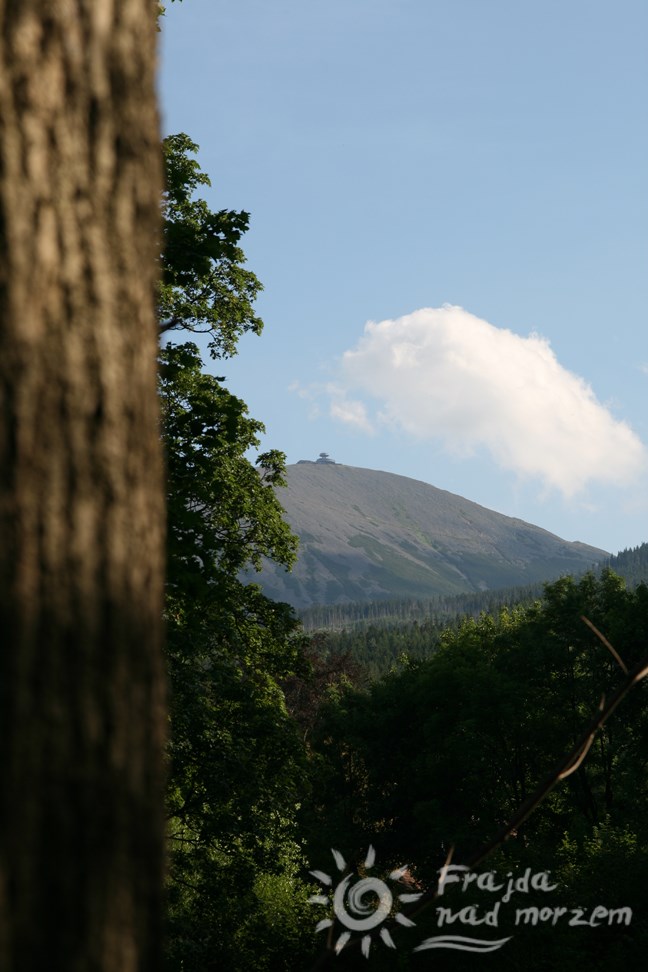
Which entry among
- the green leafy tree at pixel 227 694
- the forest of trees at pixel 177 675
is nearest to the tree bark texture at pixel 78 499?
the forest of trees at pixel 177 675

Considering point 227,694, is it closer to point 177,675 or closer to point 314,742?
point 177,675

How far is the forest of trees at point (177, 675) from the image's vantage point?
1.60 meters

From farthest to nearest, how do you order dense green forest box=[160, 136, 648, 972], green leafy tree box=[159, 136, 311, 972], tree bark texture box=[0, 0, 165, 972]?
1. green leafy tree box=[159, 136, 311, 972]
2. dense green forest box=[160, 136, 648, 972]
3. tree bark texture box=[0, 0, 165, 972]

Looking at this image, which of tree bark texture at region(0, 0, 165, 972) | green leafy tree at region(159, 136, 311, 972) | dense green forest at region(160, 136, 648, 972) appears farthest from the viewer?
green leafy tree at region(159, 136, 311, 972)

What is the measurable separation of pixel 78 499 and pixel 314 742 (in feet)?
126

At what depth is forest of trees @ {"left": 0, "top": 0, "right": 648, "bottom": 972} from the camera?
160 cm

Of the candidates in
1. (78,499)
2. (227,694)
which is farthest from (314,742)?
(78,499)

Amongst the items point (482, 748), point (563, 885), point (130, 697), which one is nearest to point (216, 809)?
point (563, 885)

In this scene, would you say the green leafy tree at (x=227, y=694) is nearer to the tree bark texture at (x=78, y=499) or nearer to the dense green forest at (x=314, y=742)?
the dense green forest at (x=314, y=742)

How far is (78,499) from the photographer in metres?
1.70

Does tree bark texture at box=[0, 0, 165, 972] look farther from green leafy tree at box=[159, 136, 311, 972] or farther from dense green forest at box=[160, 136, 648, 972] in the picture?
green leafy tree at box=[159, 136, 311, 972]

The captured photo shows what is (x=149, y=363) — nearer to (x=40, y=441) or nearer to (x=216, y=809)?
(x=40, y=441)

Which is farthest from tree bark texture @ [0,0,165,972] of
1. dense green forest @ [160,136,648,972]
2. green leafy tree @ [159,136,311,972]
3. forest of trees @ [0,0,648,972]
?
green leafy tree @ [159,136,311,972]

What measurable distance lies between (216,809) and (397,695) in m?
21.7
